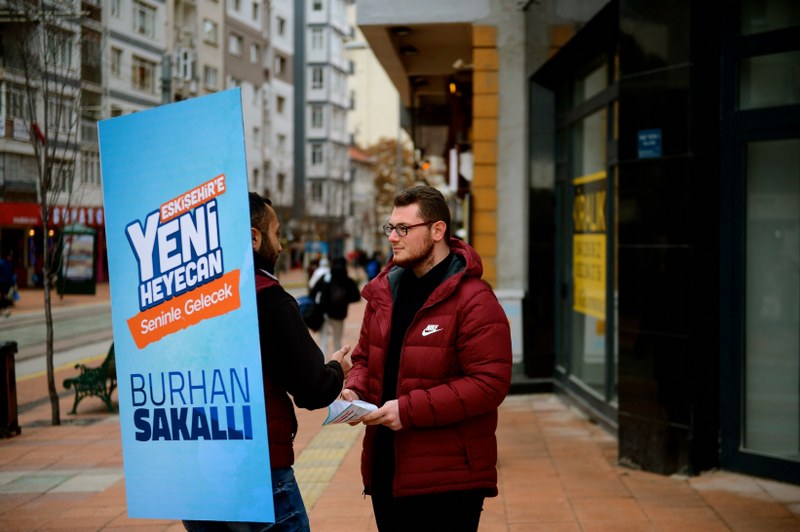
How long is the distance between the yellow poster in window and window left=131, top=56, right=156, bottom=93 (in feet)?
138

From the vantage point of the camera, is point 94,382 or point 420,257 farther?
point 94,382

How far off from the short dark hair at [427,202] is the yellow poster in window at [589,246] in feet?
20.0

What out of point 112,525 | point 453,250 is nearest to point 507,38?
point 112,525

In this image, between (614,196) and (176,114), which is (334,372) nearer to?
(176,114)

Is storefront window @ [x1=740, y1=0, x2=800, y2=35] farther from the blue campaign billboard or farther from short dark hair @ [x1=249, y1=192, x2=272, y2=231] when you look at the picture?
the blue campaign billboard

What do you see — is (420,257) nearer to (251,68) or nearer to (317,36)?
(251,68)

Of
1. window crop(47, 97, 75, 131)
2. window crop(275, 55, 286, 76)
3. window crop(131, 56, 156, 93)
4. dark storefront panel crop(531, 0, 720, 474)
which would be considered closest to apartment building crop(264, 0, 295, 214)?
window crop(275, 55, 286, 76)

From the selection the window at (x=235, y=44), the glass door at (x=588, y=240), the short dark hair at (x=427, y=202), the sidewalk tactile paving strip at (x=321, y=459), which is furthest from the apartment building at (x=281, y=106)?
the short dark hair at (x=427, y=202)

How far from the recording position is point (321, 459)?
8.27 meters

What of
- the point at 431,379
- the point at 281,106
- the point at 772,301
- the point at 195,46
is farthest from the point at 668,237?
the point at 281,106

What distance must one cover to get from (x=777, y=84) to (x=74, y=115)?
8.67 m

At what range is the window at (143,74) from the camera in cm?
4947

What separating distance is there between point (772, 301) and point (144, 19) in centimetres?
4854

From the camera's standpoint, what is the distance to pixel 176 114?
316cm
